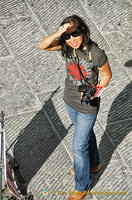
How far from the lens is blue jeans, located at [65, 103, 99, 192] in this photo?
4.52 meters

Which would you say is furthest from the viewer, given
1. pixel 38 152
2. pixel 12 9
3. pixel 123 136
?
pixel 12 9

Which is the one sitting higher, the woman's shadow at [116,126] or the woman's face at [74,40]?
the woman's face at [74,40]

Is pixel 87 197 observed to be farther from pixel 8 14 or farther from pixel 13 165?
pixel 8 14

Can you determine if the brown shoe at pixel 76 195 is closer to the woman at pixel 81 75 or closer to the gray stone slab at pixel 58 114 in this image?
the woman at pixel 81 75

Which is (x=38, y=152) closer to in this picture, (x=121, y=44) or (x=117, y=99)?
(x=117, y=99)

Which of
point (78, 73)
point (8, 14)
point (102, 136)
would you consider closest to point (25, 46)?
point (8, 14)

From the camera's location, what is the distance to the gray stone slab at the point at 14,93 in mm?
5965

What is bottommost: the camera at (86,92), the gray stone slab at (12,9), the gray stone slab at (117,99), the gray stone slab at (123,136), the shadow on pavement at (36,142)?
the gray stone slab at (123,136)

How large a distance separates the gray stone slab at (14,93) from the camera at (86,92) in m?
Answer: 1.74

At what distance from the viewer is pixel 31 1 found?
7.46 m

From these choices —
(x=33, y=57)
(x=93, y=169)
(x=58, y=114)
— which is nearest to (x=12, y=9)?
(x=33, y=57)

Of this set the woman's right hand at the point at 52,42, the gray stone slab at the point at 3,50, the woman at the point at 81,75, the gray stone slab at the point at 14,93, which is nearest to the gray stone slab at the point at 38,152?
the gray stone slab at the point at 14,93

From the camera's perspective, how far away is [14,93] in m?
6.13

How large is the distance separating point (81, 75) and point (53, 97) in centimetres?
185
